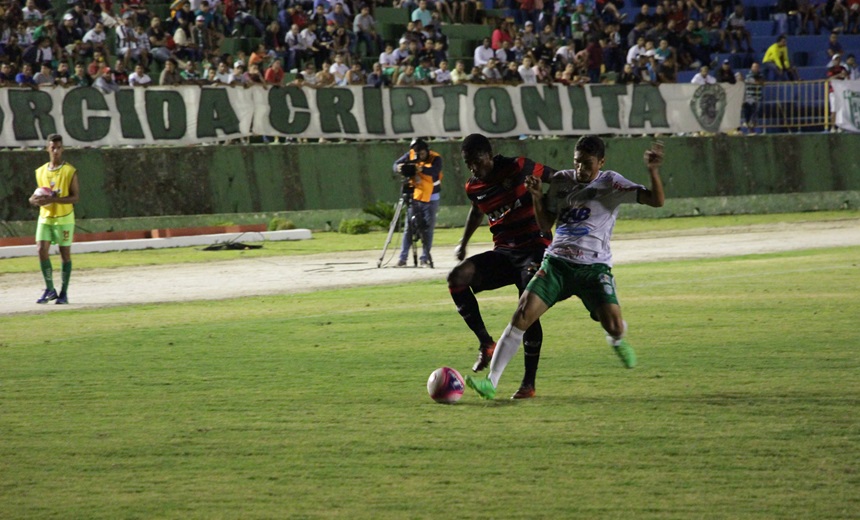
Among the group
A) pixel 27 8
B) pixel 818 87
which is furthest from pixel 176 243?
pixel 818 87

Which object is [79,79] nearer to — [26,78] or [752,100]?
[26,78]

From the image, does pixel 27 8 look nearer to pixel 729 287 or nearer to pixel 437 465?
pixel 729 287

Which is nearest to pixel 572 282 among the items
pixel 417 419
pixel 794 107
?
pixel 417 419

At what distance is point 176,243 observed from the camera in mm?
25641

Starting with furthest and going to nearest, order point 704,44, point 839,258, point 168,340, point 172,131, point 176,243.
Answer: point 704,44 → point 172,131 → point 176,243 → point 839,258 → point 168,340

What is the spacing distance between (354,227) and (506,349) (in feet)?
64.9

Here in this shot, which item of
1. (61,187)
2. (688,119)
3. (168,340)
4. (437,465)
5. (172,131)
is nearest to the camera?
(437,465)

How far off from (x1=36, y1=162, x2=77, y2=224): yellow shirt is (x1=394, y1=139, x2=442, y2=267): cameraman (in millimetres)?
5872

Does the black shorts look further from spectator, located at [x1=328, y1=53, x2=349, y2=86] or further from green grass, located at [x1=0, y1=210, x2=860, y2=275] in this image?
spectator, located at [x1=328, y1=53, x2=349, y2=86]

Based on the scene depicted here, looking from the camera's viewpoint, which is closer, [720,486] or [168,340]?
[720,486]

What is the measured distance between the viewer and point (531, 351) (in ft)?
30.7

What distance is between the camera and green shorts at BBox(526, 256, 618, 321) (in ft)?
29.2

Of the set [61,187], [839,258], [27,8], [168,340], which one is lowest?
[839,258]

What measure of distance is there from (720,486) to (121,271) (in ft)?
52.3
